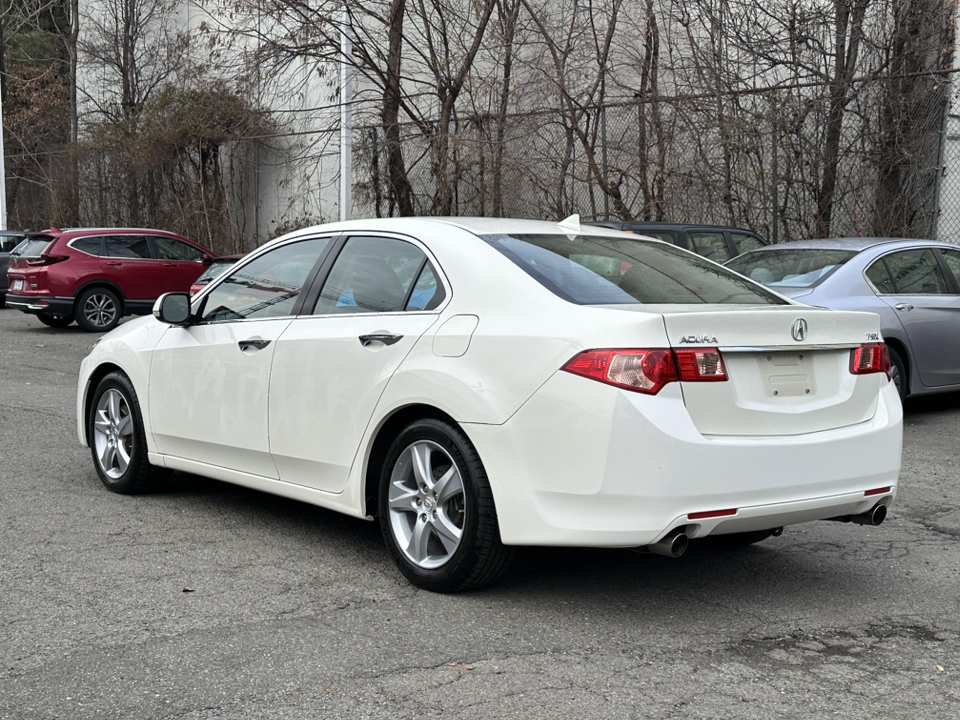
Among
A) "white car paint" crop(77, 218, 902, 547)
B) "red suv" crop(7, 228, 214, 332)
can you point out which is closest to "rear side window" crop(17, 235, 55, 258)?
"red suv" crop(7, 228, 214, 332)

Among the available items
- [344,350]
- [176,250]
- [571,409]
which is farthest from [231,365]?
[176,250]

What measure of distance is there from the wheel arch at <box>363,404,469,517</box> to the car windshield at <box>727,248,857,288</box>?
213 inches

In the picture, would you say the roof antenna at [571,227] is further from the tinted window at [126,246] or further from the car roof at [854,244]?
the tinted window at [126,246]

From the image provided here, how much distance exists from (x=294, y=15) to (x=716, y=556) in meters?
16.9

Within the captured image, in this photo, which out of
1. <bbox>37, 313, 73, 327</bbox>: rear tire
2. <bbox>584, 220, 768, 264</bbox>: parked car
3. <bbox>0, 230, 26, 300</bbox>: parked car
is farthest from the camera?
<bbox>0, 230, 26, 300</bbox>: parked car

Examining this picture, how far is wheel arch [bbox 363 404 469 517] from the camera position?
189 inches

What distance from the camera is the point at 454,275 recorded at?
16.1ft

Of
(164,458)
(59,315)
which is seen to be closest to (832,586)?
(164,458)

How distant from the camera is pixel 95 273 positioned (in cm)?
1916

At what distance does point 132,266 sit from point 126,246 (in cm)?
39

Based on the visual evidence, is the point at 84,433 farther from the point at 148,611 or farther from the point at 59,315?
the point at 59,315

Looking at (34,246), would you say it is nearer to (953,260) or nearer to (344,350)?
(953,260)

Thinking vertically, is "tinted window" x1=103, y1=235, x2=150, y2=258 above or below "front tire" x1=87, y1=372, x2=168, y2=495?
above

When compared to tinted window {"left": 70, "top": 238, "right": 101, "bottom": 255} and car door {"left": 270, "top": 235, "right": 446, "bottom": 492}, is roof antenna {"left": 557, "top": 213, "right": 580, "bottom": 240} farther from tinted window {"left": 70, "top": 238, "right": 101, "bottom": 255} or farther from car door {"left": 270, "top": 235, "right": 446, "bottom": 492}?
tinted window {"left": 70, "top": 238, "right": 101, "bottom": 255}
